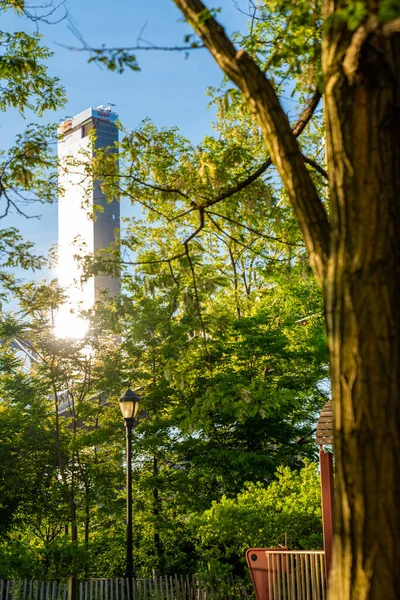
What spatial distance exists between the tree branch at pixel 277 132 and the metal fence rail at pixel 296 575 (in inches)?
267

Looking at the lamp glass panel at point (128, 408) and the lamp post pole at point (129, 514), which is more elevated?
the lamp glass panel at point (128, 408)

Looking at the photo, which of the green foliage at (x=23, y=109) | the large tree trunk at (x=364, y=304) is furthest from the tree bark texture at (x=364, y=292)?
the green foliage at (x=23, y=109)

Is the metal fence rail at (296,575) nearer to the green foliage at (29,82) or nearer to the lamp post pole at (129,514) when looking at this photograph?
the lamp post pole at (129,514)

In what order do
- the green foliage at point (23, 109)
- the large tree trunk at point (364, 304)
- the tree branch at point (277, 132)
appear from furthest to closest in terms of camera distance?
the green foliage at point (23, 109) → the tree branch at point (277, 132) → the large tree trunk at point (364, 304)

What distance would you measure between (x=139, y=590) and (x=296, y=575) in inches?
128

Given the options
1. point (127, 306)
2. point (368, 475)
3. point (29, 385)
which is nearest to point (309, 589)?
point (127, 306)

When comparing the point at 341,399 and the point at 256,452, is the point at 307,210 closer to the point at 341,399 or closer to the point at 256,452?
the point at 341,399

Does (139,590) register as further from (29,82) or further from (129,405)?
(29,82)

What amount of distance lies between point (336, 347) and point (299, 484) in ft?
34.9

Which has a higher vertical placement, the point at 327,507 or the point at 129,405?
the point at 129,405

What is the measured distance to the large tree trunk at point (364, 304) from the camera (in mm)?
3523

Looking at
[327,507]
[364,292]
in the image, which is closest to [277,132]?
[364,292]

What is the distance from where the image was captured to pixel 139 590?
38.4 ft

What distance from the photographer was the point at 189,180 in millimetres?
9484
